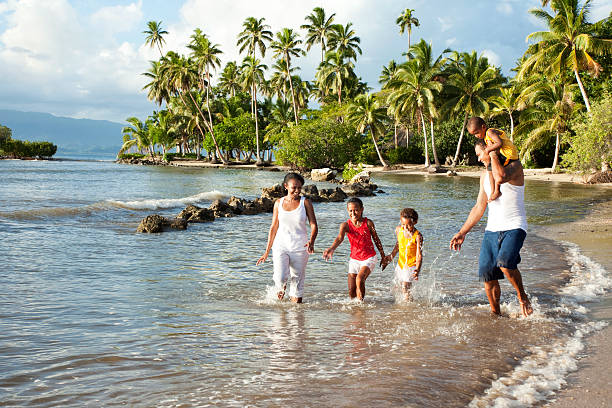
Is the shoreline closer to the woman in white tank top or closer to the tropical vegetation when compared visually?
the woman in white tank top

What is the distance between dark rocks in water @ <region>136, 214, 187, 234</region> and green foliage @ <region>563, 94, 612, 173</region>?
2390 centimetres

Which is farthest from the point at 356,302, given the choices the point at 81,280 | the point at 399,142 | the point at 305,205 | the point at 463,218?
the point at 399,142

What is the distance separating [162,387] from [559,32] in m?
36.7

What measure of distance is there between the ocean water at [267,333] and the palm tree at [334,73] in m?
54.5

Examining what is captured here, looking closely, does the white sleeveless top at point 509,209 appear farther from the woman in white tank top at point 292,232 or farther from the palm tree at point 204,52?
the palm tree at point 204,52

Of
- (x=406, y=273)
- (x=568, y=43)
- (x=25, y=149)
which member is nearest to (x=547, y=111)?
(x=568, y=43)

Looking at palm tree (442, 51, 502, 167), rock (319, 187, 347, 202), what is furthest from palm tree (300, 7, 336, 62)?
rock (319, 187, 347, 202)

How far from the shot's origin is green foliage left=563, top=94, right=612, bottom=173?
27.3m

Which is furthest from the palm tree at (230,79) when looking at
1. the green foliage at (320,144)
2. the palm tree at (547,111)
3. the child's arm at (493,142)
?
the child's arm at (493,142)

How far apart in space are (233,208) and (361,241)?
40.8 ft

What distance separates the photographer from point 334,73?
206 feet

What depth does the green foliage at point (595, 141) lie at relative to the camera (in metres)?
27.3

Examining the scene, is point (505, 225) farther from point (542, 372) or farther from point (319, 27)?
point (319, 27)

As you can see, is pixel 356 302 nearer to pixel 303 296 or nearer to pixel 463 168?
pixel 303 296
